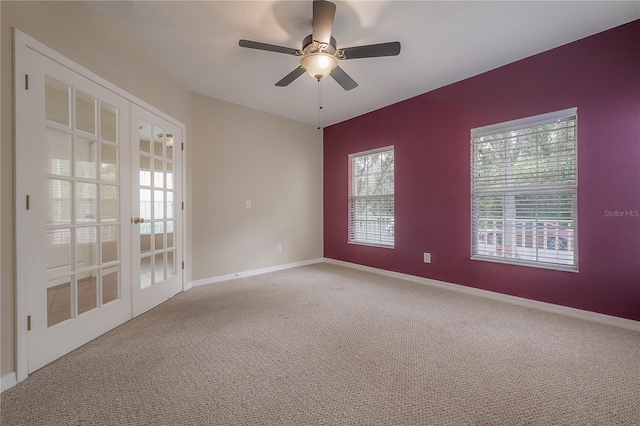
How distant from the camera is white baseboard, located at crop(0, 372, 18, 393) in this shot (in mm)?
1523

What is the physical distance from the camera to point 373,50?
2146 mm

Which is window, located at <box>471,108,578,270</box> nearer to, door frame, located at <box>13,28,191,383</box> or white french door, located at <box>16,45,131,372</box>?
white french door, located at <box>16,45,131,372</box>

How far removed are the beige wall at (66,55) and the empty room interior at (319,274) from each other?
0.04ft

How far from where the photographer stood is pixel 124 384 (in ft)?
5.22

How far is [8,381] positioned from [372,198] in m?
4.20

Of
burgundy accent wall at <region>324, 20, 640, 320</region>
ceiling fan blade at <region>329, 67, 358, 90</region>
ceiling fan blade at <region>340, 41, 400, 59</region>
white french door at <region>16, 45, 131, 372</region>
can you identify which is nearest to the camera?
white french door at <region>16, 45, 131, 372</region>

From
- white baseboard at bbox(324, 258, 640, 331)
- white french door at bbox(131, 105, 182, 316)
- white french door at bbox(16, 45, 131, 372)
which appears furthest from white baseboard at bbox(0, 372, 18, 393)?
white baseboard at bbox(324, 258, 640, 331)

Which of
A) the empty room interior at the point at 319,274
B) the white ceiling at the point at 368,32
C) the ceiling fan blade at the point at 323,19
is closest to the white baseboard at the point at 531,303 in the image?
the empty room interior at the point at 319,274

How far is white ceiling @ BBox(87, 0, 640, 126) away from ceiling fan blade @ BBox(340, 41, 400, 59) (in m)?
0.30

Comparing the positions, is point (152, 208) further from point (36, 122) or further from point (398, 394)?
point (398, 394)

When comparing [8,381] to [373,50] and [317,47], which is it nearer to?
[317,47]

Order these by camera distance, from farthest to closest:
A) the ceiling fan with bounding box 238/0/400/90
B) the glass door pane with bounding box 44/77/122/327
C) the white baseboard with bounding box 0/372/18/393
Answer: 1. the ceiling fan with bounding box 238/0/400/90
2. the glass door pane with bounding box 44/77/122/327
3. the white baseboard with bounding box 0/372/18/393

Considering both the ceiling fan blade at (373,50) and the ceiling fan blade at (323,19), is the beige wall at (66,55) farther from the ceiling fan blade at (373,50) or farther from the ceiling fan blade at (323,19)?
the ceiling fan blade at (373,50)

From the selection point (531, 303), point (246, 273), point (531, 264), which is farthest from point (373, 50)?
point (246, 273)
